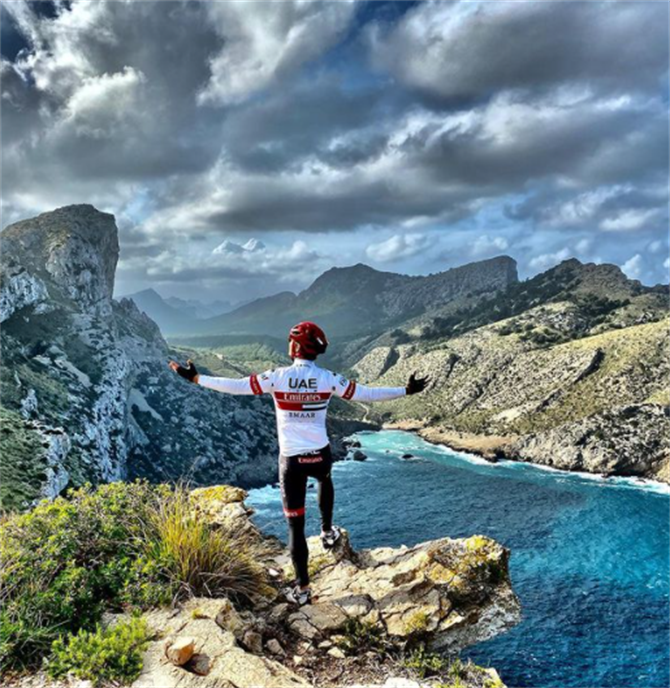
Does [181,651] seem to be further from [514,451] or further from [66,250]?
[66,250]

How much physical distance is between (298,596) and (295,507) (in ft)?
4.35

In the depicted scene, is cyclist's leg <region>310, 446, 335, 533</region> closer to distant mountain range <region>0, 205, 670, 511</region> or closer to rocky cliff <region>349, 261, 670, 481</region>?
distant mountain range <region>0, 205, 670, 511</region>

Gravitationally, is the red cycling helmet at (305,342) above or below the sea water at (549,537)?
above

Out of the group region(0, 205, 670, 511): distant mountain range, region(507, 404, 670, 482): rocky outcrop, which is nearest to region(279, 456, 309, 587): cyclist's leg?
region(0, 205, 670, 511): distant mountain range

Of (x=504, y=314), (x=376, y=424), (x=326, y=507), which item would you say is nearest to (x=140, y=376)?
(x=376, y=424)

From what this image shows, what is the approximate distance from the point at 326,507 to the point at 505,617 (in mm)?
3518

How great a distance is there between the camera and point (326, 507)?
8602mm

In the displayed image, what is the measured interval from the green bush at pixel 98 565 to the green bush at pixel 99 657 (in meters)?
0.39

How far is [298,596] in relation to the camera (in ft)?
24.3

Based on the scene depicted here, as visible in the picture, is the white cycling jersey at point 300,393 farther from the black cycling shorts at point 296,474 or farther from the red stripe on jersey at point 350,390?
the black cycling shorts at point 296,474

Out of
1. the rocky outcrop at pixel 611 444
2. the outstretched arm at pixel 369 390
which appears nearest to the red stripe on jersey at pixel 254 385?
the outstretched arm at pixel 369 390

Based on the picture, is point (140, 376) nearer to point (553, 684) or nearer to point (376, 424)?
point (376, 424)

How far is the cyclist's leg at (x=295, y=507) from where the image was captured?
7.64 metres

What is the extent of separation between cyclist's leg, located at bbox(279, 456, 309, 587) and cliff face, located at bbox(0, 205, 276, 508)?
28987 millimetres
